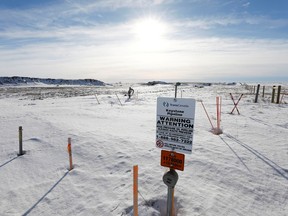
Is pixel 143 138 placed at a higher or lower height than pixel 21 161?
higher

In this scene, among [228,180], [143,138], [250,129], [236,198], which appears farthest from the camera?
[250,129]

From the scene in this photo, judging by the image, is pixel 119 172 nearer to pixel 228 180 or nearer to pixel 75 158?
pixel 75 158

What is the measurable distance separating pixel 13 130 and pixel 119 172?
7.11 meters

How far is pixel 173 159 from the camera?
357 cm

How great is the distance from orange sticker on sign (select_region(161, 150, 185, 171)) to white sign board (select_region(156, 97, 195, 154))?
82mm

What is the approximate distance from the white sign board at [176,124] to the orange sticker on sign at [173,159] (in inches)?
3.2

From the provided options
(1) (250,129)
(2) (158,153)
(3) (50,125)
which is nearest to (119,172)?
(2) (158,153)

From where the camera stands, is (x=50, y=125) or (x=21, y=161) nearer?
(x=21, y=161)

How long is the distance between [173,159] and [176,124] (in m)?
0.57

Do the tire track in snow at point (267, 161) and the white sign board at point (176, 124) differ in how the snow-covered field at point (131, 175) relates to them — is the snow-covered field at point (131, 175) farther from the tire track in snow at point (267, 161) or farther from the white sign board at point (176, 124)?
the white sign board at point (176, 124)

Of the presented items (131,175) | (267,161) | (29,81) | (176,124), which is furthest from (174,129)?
(29,81)

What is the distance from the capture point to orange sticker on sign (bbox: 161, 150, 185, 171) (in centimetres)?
349

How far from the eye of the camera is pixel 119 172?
5949 millimetres

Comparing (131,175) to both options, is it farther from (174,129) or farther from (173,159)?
(174,129)
